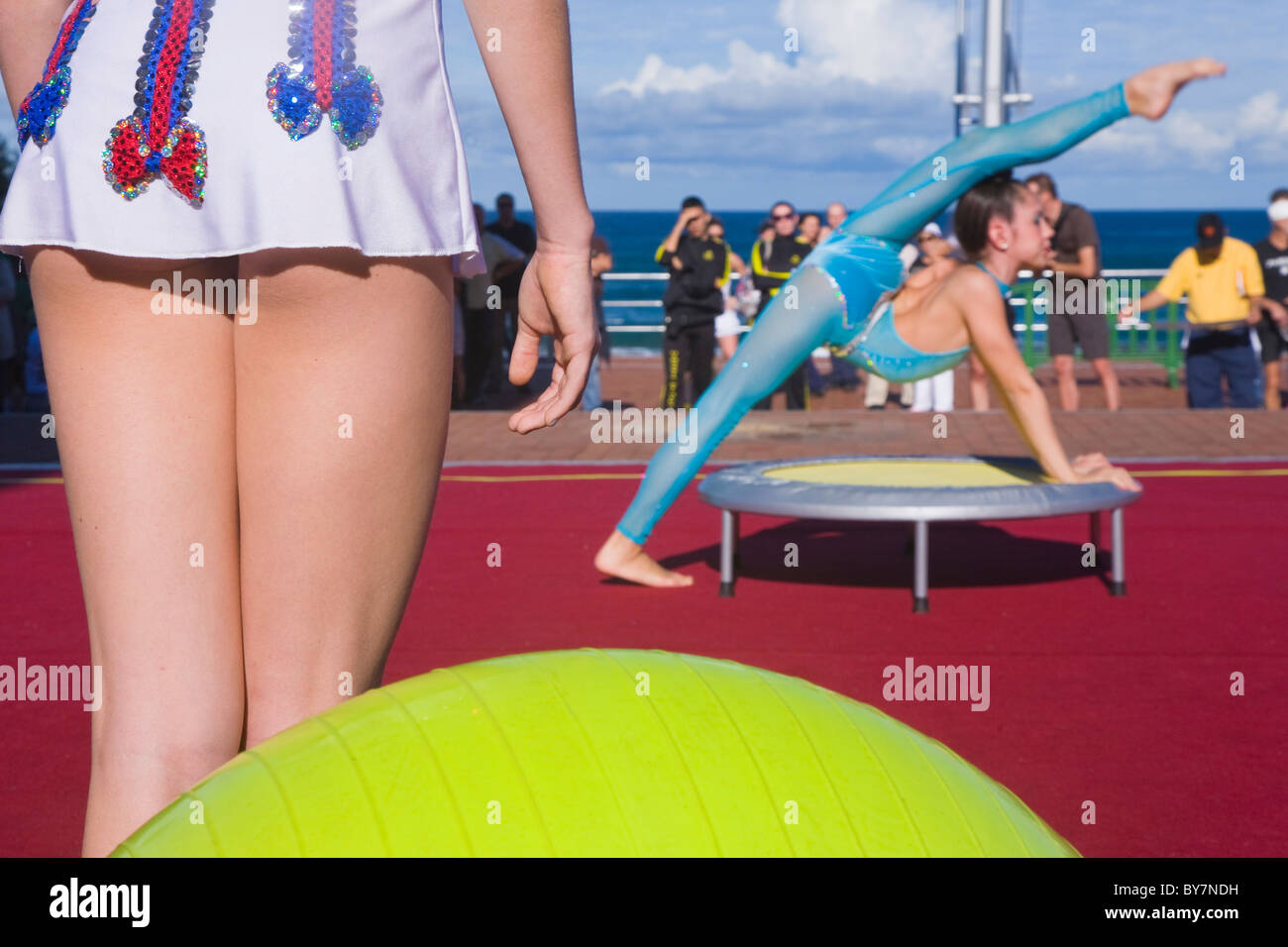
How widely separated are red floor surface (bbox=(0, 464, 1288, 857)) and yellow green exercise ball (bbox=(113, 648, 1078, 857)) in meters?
1.97

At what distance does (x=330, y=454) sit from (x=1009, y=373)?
4.76 metres

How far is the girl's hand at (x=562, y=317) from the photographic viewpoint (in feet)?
6.51

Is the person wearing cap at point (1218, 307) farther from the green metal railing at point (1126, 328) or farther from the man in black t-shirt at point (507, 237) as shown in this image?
the man in black t-shirt at point (507, 237)

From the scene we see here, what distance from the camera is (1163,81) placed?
5.68 metres

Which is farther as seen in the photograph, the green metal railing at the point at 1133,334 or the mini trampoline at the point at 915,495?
the green metal railing at the point at 1133,334

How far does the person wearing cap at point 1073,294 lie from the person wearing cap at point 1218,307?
0.44 m

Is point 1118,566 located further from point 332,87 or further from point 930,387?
point 930,387

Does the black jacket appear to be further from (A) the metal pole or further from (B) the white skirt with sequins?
(B) the white skirt with sequins

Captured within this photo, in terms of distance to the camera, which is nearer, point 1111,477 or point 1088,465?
point 1111,477

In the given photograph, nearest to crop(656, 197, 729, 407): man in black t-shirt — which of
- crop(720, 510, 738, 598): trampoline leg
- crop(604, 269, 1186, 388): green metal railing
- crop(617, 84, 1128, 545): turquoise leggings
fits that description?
crop(604, 269, 1186, 388): green metal railing

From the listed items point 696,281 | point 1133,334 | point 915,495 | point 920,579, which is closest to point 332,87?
point 915,495

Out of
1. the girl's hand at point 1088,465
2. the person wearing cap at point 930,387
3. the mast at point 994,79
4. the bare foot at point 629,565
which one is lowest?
the bare foot at point 629,565

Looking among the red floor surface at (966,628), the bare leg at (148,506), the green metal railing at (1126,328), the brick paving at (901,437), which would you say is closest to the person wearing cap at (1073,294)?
the green metal railing at (1126,328)

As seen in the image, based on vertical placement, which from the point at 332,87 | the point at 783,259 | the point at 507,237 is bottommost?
the point at 332,87
